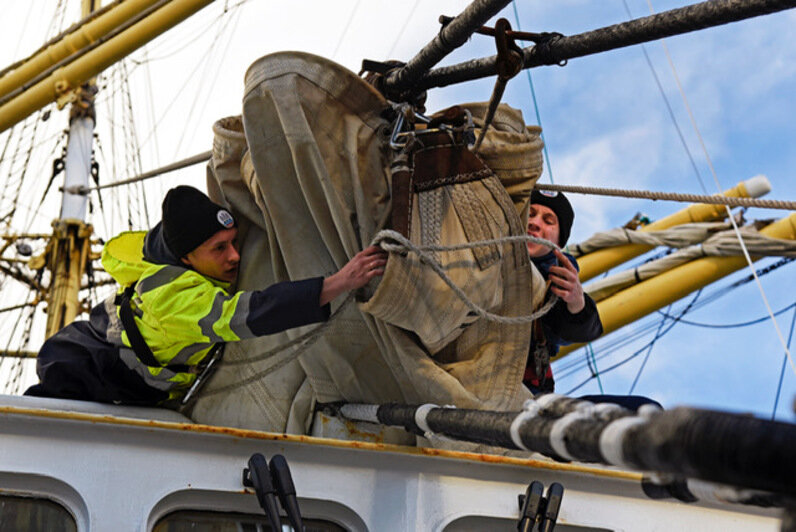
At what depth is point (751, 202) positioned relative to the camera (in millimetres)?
2883

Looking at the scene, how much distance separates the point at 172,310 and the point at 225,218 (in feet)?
1.26

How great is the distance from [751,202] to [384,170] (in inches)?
41.9

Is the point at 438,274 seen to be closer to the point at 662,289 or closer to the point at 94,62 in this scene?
the point at 662,289

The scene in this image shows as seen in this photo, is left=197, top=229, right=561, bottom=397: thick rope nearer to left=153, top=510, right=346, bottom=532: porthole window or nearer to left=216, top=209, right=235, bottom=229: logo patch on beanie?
left=216, top=209, right=235, bottom=229: logo patch on beanie

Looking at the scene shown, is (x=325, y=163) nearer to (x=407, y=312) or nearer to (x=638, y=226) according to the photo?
(x=407, y=312)

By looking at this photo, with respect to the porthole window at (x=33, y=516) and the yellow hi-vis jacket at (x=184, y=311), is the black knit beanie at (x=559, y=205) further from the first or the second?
the porthole window at (x=33, y=516)

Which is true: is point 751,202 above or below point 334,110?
below

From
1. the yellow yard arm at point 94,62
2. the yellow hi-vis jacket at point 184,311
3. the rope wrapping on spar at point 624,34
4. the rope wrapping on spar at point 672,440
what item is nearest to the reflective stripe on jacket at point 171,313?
the yellow hi-vis jacket at point 184,311

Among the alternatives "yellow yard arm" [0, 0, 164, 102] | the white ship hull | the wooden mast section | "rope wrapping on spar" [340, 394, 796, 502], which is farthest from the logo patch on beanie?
the wooden mast section

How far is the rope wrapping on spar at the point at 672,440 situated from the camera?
1.11m

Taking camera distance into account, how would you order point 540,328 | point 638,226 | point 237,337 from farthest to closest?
point 638,226, point 540,328, point 237,337

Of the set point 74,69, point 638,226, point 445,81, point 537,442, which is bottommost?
point 537,442

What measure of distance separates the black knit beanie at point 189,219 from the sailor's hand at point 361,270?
605mm

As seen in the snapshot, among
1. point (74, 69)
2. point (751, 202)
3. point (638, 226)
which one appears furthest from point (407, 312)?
point (74, 69)
